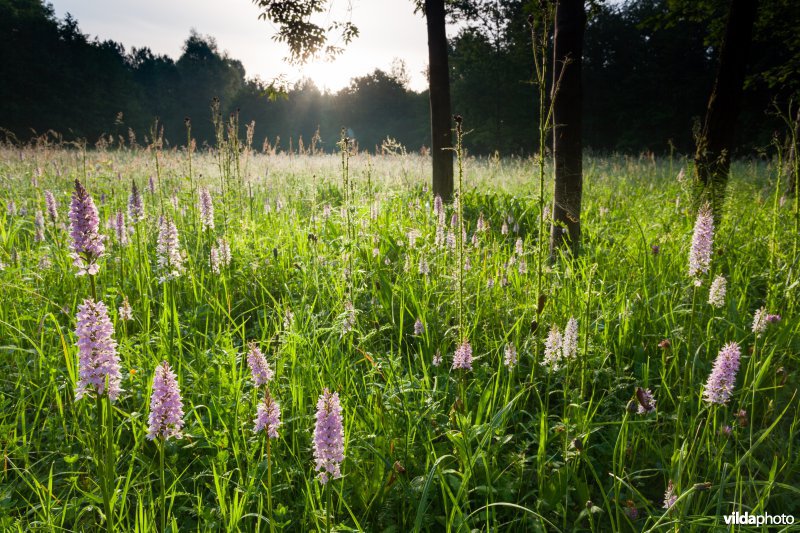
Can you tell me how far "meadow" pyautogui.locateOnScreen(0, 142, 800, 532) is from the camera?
1.67 m

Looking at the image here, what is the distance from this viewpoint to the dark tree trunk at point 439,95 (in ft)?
24.1

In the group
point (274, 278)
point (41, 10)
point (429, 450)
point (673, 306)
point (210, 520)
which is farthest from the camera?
point (41, 10)

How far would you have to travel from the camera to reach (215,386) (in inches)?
94.5

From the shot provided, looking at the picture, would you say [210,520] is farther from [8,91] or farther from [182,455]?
[8,91]

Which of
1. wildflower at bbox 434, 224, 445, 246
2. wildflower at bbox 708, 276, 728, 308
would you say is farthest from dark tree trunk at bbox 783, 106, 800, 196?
wildflower at bbox 434, 224, 445, 246

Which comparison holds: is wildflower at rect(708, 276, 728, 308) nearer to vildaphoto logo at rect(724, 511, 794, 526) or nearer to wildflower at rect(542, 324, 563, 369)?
wildflower at rect(542, 324, 563, 369)

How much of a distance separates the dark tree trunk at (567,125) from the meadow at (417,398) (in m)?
0.48

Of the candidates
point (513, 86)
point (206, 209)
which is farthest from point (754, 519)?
point (513, 86)

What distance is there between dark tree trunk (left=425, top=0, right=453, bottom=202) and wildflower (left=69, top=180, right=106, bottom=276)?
6.50 metres

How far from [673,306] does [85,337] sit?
3323 mm

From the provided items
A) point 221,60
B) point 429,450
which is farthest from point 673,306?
point 221,60

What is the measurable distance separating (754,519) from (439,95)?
7.23 meters

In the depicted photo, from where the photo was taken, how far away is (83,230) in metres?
1.37

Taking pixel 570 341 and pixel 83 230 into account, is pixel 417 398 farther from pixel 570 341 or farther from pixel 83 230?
pixel 83 230
